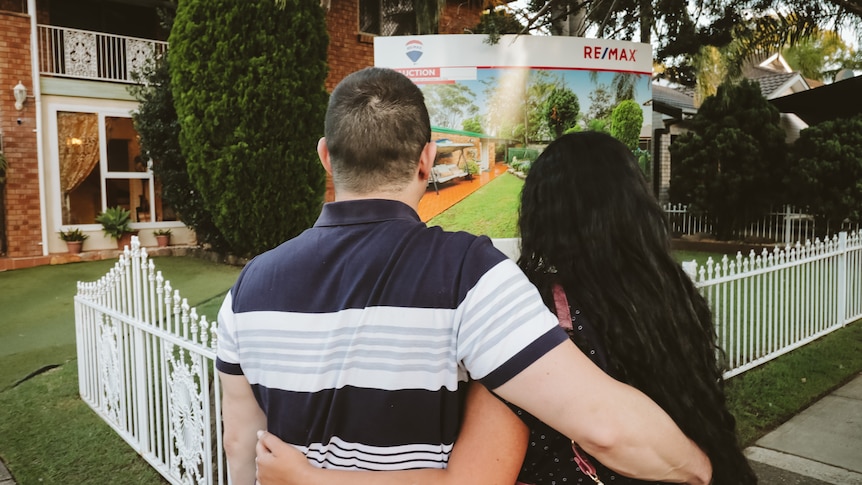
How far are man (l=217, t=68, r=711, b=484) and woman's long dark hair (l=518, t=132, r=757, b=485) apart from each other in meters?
0.13

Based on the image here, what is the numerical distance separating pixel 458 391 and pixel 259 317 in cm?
44

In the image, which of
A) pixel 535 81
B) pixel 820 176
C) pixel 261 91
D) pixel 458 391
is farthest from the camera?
pixel 820 176

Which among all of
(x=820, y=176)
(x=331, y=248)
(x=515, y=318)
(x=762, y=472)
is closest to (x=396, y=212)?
(x=331, y=248)

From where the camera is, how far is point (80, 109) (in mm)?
13055

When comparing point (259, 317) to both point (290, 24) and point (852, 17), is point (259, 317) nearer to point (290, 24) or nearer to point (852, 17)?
point (852, 17)

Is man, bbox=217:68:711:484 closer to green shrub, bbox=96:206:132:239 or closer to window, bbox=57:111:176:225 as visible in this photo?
window, bbox=57:111:176:225

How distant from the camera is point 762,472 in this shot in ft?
12.5

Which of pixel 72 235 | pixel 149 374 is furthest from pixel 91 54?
pixel 149 374

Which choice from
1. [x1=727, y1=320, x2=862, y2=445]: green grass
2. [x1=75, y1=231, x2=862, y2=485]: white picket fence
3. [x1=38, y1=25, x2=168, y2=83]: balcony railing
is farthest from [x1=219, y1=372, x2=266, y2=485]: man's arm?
[x1=38, y1=25, x2=168, y2=83]: balcony railing

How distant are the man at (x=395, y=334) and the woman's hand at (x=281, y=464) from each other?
0.08ft

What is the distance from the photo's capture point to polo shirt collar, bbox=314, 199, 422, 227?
130cm

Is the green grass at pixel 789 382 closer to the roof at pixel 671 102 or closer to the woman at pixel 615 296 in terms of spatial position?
the woman at pixel 615 296

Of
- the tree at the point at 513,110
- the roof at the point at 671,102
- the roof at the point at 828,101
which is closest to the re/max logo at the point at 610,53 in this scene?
the tree at the point at 513,110

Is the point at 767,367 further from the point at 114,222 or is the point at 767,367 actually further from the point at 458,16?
the point at 458,16
